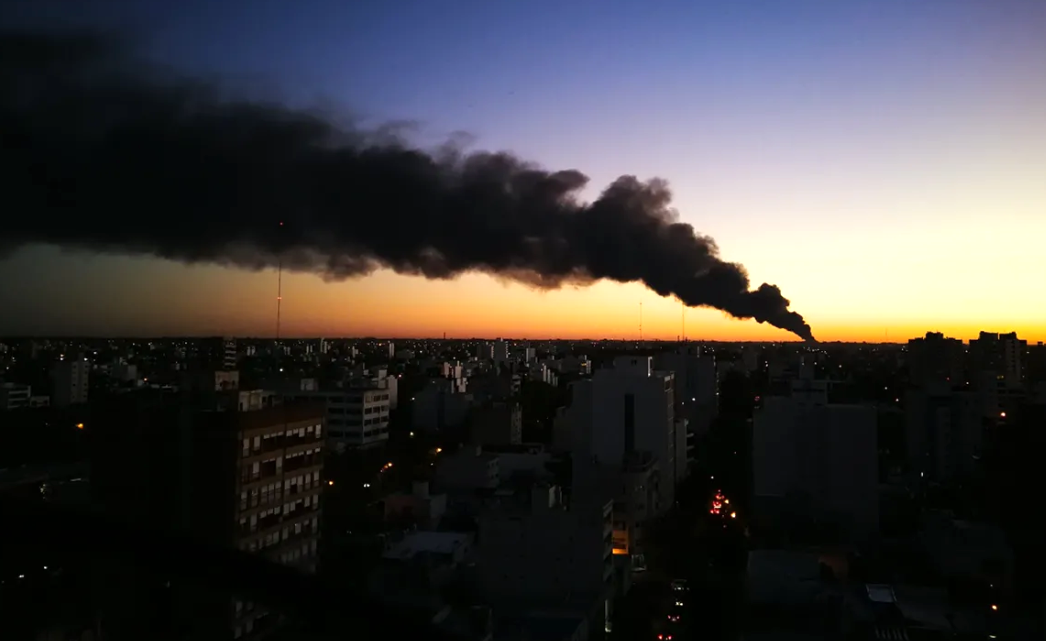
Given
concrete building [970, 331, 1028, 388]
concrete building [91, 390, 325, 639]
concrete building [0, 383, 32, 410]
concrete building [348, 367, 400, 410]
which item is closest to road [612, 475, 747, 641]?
concrete building [91, 390, 325, 639]

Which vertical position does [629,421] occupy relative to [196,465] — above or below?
below

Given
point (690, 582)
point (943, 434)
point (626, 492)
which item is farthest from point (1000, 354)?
point (690, 582)

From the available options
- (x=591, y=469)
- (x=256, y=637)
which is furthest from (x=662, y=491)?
(x=256, y=637)

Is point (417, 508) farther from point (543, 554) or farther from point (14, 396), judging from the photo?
point (14, 396)

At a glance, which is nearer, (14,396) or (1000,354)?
(14,396)

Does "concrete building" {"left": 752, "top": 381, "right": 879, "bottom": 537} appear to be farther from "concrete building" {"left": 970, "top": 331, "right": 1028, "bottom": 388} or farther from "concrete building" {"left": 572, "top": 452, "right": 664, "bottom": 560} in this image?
"concrete building" {"left": 970, "top": 331, "right": 1028, "bottom": 388}
